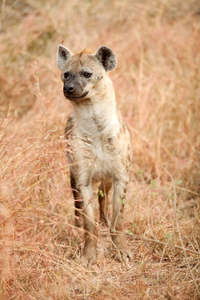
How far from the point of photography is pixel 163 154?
17.3ft

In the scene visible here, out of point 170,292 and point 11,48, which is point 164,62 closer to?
point 11,48

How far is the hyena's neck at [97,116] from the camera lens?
3.46 metres

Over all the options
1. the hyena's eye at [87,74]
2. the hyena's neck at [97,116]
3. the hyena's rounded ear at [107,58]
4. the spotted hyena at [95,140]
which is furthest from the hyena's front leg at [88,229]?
the hyena's rounded ear at [107,58]

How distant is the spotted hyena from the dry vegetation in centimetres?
17

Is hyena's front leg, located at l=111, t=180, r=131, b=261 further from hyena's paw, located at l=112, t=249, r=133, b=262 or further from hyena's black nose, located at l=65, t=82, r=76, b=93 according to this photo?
hyena's black nose, located at l=65, t=82, r=76, b=93

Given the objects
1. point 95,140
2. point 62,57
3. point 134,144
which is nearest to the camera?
point 95,140

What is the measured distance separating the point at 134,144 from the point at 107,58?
1.71 metres

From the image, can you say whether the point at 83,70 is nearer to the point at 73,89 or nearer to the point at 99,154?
the point at 73,89

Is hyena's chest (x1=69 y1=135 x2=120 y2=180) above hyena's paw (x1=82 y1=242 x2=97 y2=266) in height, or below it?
above

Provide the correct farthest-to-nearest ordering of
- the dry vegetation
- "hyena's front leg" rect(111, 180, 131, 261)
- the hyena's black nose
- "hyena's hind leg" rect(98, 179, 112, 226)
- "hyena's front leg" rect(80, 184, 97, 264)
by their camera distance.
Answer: "hyena's hind leg" rect(98, 179, 112, 226), "hyena's front leg" rect(111, 180, 131, 261), "hyena's front leg" rect(80, 184, 97, 264), the hyena's black nose, the dry vegetation

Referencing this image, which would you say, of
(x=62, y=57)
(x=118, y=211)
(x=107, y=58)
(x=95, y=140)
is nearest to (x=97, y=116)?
(x=95, y=140)

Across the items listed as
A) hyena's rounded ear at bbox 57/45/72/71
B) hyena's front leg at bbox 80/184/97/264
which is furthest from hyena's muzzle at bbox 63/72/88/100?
hyena's front leg at bbox 80/184/97/264

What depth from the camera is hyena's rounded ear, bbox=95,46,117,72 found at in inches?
141

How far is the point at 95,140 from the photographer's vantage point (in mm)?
3494
